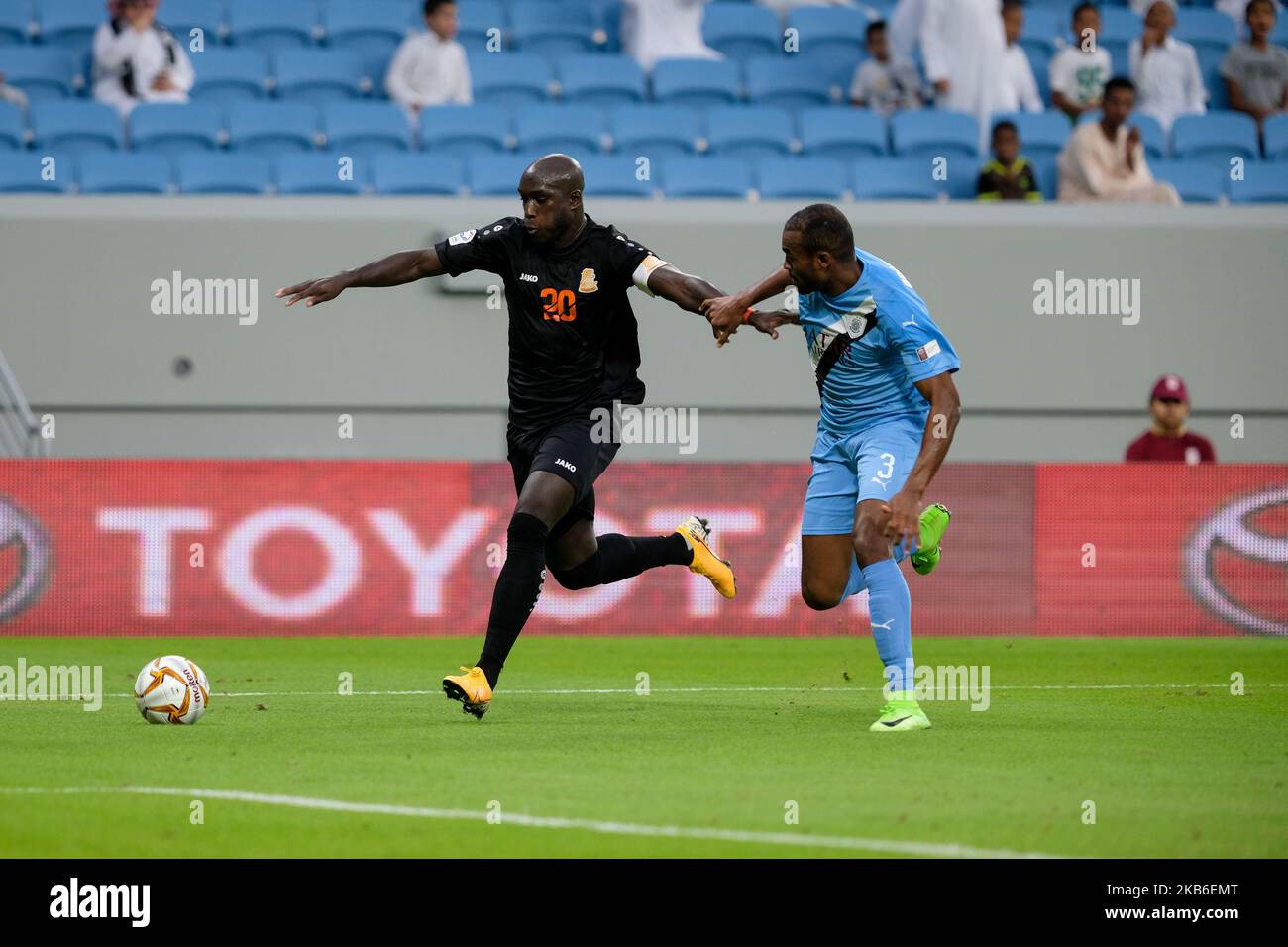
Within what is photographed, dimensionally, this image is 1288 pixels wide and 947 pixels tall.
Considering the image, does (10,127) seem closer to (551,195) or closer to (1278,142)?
(551,195)

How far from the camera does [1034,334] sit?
18016 mm

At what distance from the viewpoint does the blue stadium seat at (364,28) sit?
19031 mm

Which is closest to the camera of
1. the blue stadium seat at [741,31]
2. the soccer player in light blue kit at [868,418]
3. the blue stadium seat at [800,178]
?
the soccer player in light blue kit at [868,418]

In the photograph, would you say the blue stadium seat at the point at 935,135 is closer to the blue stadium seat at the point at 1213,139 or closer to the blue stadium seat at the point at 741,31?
the blue stadium seat at the point at 741,31

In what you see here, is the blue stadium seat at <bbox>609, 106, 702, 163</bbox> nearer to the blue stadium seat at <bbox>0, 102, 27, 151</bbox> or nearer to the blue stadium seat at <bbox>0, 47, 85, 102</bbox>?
the blue stadium seat at <bbox>0, 47, 85, 102</bbox>

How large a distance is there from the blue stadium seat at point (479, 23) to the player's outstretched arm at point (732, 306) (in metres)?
11.5

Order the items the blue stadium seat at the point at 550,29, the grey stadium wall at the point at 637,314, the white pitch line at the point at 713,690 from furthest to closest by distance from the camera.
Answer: the blue stadium seat at the point at 550,29 < the grey stadium wall at the point at 637,314 < the white pitch line at the point at 713,690

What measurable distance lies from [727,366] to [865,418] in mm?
9262

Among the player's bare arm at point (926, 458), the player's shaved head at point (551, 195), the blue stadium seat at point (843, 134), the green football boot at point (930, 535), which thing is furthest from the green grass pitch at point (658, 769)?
the blue stadium seat at point (843, 134)

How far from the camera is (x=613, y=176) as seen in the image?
17.8 metres

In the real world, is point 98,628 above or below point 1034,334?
below

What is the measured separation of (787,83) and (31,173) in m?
7.73
